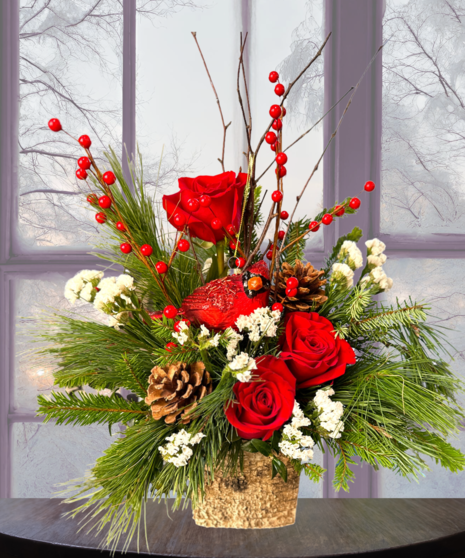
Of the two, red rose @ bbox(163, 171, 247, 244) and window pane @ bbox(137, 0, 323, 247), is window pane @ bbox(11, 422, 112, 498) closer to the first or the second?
window pane @ bbox(137, 0, 323, 247)

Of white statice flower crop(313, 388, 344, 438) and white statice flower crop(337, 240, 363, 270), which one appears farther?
white statice flower crop(337, 240, 363, 270)

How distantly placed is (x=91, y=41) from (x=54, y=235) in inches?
19.9

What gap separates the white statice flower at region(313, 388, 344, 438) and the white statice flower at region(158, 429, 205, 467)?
0.41ft

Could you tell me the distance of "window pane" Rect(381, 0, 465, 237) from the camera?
125cm

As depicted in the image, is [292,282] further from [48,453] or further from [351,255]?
[48,453]

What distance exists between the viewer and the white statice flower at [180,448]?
0.49 metres

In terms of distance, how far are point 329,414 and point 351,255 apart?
0.73 ft

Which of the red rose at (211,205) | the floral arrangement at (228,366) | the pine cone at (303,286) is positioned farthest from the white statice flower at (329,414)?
the red rose at (211,205)

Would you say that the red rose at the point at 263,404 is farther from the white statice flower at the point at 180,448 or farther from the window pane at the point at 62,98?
the window pane at the point at 62,98

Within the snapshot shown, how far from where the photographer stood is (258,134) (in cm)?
125

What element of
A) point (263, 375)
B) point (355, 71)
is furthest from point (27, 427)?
point (355, 71)

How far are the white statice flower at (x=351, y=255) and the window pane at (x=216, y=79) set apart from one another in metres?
0.62

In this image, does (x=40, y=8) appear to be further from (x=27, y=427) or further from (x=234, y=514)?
(x=234, y=514)

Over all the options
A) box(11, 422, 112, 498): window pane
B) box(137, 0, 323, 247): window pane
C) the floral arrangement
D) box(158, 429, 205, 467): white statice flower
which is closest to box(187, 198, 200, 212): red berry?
the floral arrangement
